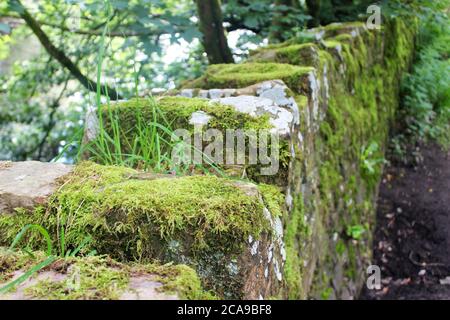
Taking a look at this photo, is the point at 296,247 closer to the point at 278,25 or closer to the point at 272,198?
the point at 272,198

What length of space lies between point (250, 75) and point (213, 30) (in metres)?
1.99

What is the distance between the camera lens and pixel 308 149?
2865 millimetres

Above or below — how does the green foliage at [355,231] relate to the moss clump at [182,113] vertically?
below

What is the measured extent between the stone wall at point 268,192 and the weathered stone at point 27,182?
0.14 ft

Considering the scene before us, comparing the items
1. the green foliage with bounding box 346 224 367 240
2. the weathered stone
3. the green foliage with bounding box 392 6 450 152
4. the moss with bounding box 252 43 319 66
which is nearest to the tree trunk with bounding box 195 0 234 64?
the moss with bounding box 252 43 319 66

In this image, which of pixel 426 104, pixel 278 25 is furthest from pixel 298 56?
pixel 426 104

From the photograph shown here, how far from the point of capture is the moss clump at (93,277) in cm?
109

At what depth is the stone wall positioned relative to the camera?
140cm

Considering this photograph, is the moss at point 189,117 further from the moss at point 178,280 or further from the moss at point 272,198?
the moss at point 178,280

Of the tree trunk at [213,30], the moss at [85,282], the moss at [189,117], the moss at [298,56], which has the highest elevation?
the tree trunk at [213,30]

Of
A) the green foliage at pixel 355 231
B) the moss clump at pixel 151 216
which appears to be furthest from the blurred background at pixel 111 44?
the moss clump at pixel 151 216

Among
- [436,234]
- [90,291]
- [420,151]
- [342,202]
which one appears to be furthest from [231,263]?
[420,151]

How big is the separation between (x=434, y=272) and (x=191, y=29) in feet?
11.1
